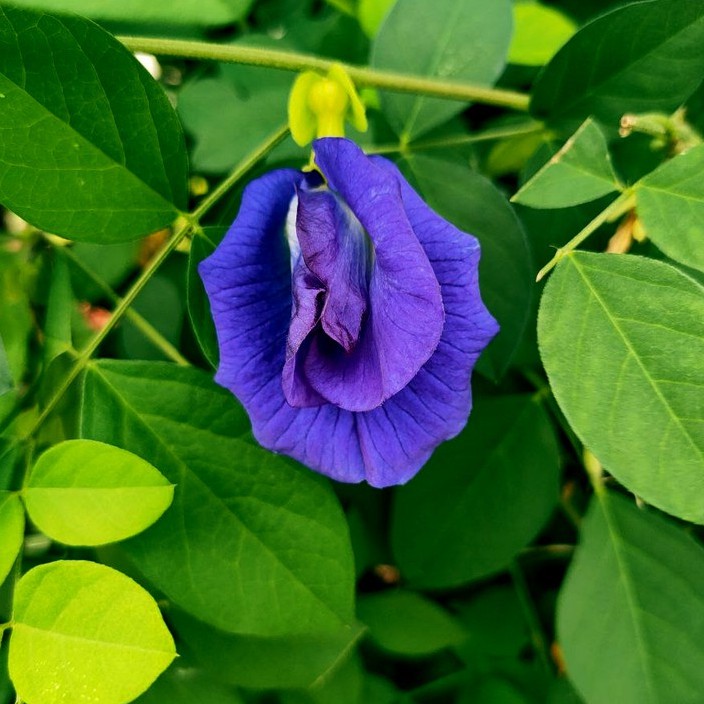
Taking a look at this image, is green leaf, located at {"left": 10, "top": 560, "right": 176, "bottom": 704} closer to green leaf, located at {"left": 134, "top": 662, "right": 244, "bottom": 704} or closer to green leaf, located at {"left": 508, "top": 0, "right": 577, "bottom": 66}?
green leaf, located at {"left": 134, "top": 662, "right": 244, "bottom": 704}

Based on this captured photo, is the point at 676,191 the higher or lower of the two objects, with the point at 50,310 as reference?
higher

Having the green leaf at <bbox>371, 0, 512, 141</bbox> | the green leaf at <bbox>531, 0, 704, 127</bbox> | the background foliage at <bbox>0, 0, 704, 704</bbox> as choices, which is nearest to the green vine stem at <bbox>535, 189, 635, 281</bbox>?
the background foliage at <bbox>0, 0, 704, 704</bbox>

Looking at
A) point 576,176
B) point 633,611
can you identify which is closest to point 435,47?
point 576,176

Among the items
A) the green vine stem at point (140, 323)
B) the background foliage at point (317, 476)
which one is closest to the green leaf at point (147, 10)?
the background foliage at point (317, 476)

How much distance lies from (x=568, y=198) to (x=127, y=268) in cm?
57

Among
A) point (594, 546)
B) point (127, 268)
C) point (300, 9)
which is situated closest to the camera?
point (594, 546)

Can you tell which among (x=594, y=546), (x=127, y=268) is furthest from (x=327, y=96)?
(x=594, y=546)

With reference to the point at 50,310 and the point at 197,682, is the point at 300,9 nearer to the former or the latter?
the point at 50,310

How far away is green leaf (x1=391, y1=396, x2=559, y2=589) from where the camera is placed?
90 cm

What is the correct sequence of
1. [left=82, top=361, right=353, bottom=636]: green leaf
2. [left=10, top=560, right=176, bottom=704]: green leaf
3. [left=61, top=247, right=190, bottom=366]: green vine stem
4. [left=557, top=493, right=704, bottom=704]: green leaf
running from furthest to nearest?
1. [left=61, top=247, right=190, bottom=366]: green vine stem
2. [left=557, top=493, right=704, bottom=704]: green leaf
3. [left=82, top=361, right=353, bottom=636]: green leaf
4. [left=10, top=560, right=176, bottom=704]: green leaf

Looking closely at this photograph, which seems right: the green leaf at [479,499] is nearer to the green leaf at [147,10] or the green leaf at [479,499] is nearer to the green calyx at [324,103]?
→ the green calyx at [324,103]

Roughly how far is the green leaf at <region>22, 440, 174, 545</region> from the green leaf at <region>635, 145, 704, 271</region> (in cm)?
43

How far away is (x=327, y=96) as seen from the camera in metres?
0.74

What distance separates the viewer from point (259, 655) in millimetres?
829
